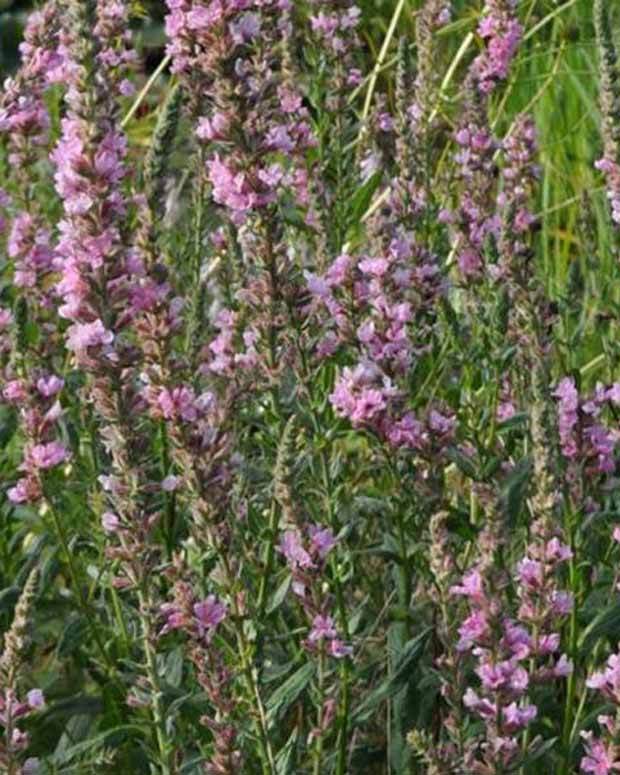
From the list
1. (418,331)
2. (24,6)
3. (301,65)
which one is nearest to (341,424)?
(418,331)

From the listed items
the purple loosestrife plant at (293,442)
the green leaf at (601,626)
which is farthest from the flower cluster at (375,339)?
the green leaf at (601,626)

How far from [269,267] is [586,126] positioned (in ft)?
11.5

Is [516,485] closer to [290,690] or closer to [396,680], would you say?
[396,680]

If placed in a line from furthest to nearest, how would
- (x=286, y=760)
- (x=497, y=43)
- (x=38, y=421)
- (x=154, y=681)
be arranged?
1. (x=497, y=43)
2. (x=38, y=421)
3. (x=286, y=760)
4. (x=154, y=681)

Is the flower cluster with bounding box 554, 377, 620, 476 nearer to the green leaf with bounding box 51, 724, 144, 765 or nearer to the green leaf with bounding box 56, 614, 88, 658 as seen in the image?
the green leaf with bounding box 51, 724, 144, 765

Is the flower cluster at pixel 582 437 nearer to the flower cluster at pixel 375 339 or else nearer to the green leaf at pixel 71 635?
the flower cluster at pixel 375 339

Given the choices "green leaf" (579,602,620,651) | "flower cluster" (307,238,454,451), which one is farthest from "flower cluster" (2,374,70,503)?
"green leaf" (579,602,620,651)

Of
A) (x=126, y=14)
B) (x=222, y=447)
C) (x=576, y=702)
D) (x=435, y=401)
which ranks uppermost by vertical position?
(x=126, y=14)

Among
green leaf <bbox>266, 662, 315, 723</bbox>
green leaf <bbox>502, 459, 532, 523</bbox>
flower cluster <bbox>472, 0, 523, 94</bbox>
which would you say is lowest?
green leaf <bbox>266, 662, 315, 723</bbox>

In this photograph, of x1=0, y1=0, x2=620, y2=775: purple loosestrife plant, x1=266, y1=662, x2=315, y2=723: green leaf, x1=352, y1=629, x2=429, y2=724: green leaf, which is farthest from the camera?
x1=352, y1=629, x2=429, y2=724: green leaf

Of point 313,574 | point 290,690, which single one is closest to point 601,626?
point 290,690

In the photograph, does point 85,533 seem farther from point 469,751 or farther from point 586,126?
point 586,126

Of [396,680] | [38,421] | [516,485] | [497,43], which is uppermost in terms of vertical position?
[497,43]

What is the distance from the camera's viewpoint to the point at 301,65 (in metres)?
4.39
